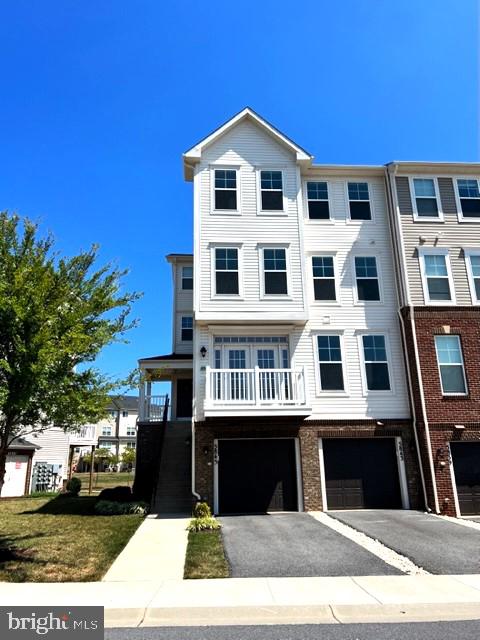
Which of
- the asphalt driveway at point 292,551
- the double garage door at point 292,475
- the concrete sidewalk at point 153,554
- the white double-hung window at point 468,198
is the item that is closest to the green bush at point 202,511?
the concrete sidewalk at point 153,554

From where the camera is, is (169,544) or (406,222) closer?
(169,544)

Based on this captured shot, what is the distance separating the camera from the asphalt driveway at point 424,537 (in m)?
8.23

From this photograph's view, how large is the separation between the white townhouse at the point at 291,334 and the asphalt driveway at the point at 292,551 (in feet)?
7.50

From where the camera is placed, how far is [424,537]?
10203 mm

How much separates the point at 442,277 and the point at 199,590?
1297 centimetres

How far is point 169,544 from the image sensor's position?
32.9ft

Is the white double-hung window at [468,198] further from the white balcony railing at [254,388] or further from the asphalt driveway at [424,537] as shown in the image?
the asphalt driveway at [424,537]

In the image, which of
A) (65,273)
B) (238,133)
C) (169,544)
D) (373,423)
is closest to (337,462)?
(373,423)

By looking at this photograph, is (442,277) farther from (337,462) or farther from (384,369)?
(337,462)

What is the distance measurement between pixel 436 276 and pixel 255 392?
25.3ft

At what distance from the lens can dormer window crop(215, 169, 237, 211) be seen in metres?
16.1

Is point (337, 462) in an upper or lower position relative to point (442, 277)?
lower

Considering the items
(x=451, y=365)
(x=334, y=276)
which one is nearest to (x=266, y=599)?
(x=451, y=365)

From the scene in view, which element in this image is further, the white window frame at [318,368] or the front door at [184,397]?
the front door at [184,397]
